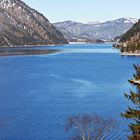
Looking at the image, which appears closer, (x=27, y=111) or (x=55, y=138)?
(x=55, y=138)

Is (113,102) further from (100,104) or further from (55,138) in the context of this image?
(55,138)

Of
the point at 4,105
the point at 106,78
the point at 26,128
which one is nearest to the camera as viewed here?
the point at 26,128

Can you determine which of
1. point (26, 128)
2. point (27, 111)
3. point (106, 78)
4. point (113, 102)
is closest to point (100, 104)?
point (113, 102)

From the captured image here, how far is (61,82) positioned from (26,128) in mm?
48271

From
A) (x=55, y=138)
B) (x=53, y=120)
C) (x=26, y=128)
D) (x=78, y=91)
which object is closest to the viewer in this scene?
(x=55, y=138)

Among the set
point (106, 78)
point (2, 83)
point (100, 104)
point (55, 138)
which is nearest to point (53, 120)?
point (55, 138)

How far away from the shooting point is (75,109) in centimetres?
6312

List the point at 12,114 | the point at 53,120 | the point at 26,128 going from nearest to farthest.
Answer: the point at 26,128 < the point at 53,120 < the point at 12,114

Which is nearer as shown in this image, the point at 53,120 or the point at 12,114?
the point at 53,120

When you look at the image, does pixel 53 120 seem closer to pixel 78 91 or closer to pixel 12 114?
pixel 12 114

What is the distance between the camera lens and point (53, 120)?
184 ft

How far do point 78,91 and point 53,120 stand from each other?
26.8 meters

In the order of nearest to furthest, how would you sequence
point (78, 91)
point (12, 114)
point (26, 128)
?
point (26, 128) → point (12, 114) → point (78, 91)

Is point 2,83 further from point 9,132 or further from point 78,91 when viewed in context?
point 9,132
